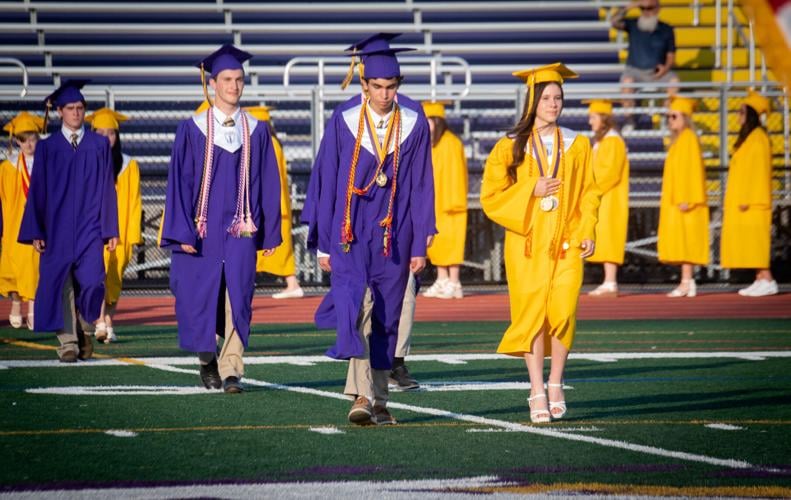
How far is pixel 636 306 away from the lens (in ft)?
51.9

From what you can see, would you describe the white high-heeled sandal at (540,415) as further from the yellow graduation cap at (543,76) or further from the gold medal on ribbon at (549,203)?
the yellow graduation cap at (543,76)

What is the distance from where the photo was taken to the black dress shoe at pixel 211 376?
8859 mm

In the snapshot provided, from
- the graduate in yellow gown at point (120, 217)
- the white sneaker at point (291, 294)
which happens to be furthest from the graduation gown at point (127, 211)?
the white sneaker at point (291, 294)

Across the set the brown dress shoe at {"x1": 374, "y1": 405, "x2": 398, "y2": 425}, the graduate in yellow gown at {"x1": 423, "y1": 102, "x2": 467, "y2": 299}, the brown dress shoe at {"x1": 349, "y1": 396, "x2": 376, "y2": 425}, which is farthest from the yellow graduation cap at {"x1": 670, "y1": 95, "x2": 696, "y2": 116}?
the brown dress shoe at {"x1": 349, "y1": 396, "x2": 376, "y2": 425}

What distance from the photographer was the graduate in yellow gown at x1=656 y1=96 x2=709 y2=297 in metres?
17.2

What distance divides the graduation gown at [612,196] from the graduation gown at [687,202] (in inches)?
20.4

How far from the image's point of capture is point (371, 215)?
7.23 m

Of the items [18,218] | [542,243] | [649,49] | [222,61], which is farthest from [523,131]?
[649,49]

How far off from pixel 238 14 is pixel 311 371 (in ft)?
47.7

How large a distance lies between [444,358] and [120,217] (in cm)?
346

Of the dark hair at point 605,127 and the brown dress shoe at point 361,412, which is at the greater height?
the dark hair at point 605,127

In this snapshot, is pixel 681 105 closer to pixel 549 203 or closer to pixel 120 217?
pixel 120 217

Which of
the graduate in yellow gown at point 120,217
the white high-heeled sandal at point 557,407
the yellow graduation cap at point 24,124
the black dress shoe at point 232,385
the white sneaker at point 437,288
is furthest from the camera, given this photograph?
the white sneaker at point 437,288

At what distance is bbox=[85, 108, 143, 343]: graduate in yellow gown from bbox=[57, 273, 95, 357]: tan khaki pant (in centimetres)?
146
